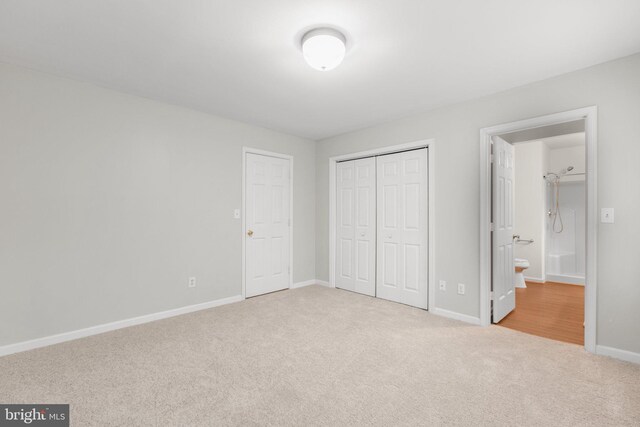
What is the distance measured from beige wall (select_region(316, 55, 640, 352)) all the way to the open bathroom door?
8.6 inches

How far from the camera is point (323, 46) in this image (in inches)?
81.1

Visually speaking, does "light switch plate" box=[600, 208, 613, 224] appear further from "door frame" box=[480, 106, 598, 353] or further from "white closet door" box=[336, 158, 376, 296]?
"white closet door" box=[336, 158, 376, 296]

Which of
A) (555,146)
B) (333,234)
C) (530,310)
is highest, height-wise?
(555,146)

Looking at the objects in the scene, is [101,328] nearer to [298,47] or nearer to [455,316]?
[298,47]

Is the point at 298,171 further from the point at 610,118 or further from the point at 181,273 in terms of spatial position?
the point at 610,118

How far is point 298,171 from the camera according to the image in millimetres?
4844

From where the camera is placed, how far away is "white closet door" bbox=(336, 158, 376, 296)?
4.32 meters

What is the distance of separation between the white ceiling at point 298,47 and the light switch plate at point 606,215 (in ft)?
4.10

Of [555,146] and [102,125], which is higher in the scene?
[555,146]

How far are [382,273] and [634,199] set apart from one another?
8.66 feet

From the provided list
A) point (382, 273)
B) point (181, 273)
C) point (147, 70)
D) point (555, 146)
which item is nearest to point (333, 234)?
point (382, 273)

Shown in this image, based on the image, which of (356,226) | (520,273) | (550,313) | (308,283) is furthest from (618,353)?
(308,283)

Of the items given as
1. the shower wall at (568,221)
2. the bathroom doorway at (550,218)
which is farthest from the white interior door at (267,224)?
the shower wall at (568,221)

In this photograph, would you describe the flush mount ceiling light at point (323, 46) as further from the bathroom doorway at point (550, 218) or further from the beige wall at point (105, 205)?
the bathroom doorway at point (550, 218)
